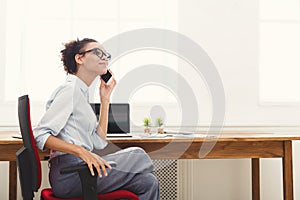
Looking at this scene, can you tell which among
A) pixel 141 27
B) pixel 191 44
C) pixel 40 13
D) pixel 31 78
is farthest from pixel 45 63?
pixel 191 44

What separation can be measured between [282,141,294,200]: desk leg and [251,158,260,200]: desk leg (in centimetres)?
59

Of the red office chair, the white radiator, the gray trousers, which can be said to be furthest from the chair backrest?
the white radiator

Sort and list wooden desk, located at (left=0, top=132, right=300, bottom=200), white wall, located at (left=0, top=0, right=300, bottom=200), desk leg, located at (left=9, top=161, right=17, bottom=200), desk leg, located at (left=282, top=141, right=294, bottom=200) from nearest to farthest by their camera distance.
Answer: wooden desk, located at (left=0, top=132, right=300, bottom=200) → desk leg, located at (left=282, top=141, right=294, bottom=200) → desk leg, located at (left=9, top=161, right=17, bottom=200) → white wall, located at (left=0, top=0, right=300, bottom=200)

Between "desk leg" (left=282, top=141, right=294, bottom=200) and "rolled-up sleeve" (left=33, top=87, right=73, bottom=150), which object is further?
"desk leg" (left=282, top=141, right=294, bottom=200)

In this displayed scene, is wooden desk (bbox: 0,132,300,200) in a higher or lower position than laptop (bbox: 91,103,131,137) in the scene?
lower

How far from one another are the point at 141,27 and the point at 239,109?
95cm

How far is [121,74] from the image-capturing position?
3355mm

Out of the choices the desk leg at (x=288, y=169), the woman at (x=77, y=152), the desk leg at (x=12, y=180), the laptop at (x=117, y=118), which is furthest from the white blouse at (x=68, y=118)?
the desk leg at (x=288, y=169)

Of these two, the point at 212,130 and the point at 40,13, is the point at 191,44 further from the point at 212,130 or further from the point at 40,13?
the point at 40,13

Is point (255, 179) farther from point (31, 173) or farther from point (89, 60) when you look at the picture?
point (31, 173)

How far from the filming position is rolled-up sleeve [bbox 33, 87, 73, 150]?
2.04 m

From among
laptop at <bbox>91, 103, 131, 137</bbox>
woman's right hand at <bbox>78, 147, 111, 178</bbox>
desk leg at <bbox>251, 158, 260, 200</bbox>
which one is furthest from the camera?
desk leg at <bbox>251, 158, 260, 200</bbox>

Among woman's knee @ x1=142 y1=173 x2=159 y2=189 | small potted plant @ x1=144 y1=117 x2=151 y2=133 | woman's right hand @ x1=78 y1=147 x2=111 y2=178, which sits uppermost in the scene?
small potted plant @ x1=144 y1=117 x2=151 y2=133

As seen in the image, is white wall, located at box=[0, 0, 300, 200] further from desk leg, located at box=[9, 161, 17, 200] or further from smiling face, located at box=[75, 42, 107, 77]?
Answer: desk leg, located at box=[9, 161, 17, 200]
